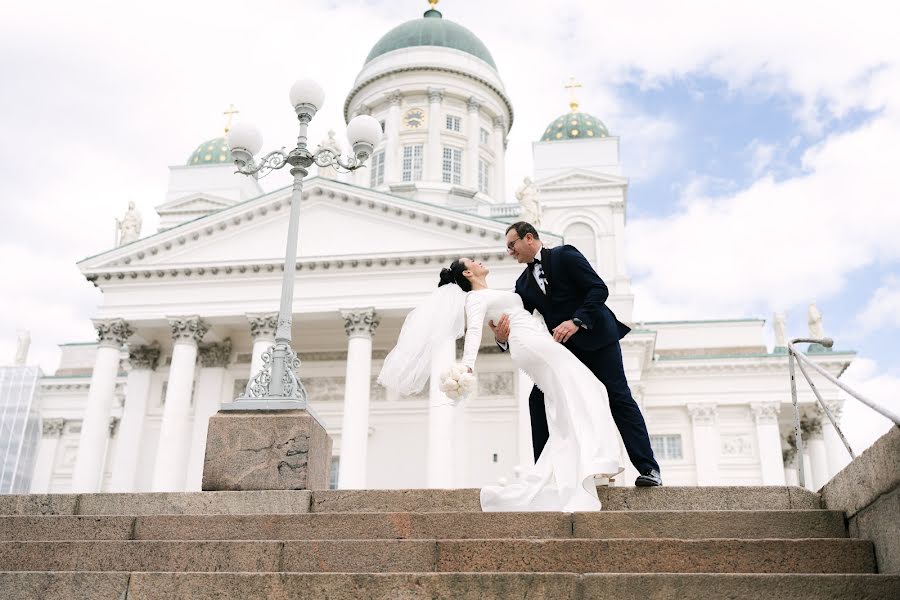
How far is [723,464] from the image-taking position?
33.0 meters

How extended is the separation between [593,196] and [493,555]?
32.5 metres

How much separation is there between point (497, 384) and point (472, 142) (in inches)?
658

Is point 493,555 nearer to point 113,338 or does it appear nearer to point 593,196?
Result: point 113,338

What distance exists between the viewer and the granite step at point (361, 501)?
5527 millimetres

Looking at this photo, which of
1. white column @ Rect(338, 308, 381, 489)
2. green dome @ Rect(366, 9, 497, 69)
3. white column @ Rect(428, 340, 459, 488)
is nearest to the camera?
white column @ Rect(428, 340, 459, 488)

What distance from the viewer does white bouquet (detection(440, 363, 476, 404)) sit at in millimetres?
5441

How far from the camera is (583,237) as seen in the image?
3547 centimetres

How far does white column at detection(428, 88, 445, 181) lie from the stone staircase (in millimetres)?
32520

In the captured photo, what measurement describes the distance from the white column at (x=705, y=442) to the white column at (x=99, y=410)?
21.6 metres

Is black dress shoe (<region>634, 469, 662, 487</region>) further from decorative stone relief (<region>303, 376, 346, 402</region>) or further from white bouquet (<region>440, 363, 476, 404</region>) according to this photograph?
decorative stone relief (<region>303, 376, 346, 402</region>)

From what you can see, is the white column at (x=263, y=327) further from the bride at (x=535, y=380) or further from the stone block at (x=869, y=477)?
the stone block at (x=869, y=477)

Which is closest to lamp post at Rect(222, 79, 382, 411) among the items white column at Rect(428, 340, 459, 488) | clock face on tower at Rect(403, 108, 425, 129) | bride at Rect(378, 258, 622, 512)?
bride at Rect(378, 258, 622, 512)

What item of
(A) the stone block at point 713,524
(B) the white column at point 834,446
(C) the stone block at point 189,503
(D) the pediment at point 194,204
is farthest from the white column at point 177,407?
(B) the white column at point 834,446

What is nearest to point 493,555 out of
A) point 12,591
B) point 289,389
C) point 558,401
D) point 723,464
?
point 558,401
